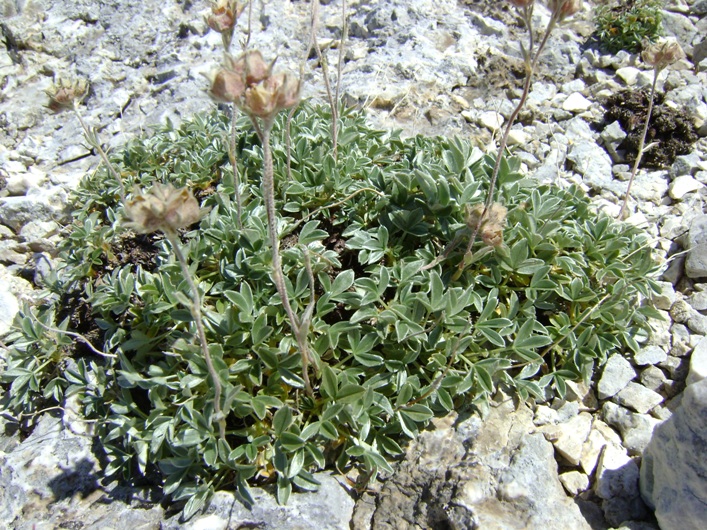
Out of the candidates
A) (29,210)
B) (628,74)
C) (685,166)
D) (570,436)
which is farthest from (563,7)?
(29,210)

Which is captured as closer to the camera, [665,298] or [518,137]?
[665,298]

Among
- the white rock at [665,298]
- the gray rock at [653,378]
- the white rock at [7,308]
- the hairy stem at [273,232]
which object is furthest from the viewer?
the white rock at [7,308]

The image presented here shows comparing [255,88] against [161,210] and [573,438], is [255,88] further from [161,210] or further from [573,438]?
[573,438]

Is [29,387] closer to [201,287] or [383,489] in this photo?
[201,287]

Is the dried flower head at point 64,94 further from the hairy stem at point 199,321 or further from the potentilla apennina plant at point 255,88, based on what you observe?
the potentilla apennina plant at point 255,88

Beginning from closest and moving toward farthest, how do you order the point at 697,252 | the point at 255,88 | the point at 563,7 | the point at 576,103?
the point at 255,88 → the point at 563,7 → the point at 697,252 → the point at 576,103

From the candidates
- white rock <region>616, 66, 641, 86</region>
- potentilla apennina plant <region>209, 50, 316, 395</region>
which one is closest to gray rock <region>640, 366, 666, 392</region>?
potentilla apennina plant <region>209, 50, 316, 395</region>

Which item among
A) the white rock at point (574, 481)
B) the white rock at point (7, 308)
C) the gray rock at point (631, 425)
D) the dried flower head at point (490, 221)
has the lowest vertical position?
the white rock at point (7, 308)

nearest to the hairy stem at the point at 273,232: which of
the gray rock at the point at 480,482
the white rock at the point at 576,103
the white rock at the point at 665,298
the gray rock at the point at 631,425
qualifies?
the gray rock at the point at 480,482
